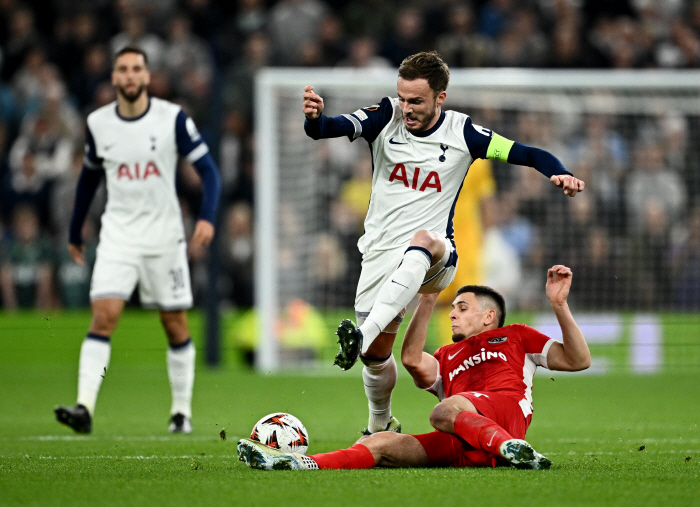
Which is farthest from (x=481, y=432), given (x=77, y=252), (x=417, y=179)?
(x=77, y=252)

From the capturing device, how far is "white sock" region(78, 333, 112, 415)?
678cm

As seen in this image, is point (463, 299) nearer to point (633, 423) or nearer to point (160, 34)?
point (633, 423)

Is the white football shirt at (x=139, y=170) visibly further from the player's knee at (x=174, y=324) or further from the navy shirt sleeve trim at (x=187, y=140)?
the player's knee at (x=174, y=324)

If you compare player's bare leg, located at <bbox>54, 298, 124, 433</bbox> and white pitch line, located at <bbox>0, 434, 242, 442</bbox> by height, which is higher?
player's bare leg, located at <bbox>54, 298, 124, 433</bbox>

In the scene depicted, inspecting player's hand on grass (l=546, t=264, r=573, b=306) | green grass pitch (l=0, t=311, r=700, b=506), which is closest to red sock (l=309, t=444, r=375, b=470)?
green grass pitch (l=0, t=311, r=700, b=506)

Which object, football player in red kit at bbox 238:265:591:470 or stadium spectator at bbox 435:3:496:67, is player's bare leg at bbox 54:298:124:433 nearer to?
football player in red kit at bbox 238:265:591:470

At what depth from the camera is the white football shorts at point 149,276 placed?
23.2 ft

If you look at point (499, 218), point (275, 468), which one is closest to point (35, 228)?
point (499, 218)

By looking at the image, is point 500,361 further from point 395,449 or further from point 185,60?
point 185,60

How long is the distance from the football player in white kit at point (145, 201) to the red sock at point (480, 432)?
2.87 metres

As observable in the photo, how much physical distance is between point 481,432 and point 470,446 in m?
0.28

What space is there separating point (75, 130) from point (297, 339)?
458 cm

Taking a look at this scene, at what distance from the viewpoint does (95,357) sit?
6.89m

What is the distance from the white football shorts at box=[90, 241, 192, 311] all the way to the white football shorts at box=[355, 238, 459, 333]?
5.80 ft
